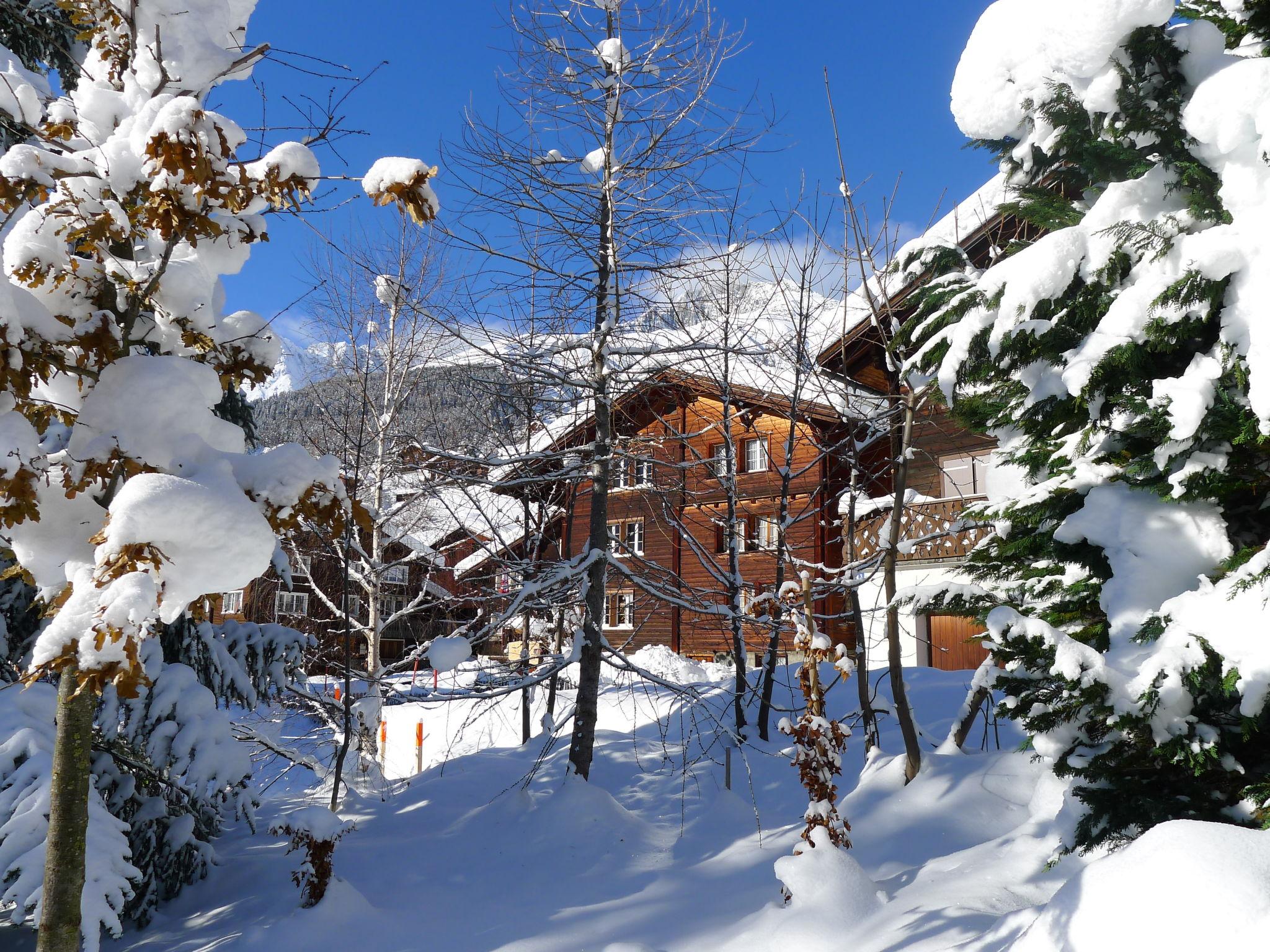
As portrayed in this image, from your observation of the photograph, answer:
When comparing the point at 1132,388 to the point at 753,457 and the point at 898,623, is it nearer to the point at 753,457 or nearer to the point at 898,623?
the point at 898,623

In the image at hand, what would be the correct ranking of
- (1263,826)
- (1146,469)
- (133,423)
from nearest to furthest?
(133,423) → (1263,826) → (1146,469)

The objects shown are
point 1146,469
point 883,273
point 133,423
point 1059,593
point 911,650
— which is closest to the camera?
point 133,423

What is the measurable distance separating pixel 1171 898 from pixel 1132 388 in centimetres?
256

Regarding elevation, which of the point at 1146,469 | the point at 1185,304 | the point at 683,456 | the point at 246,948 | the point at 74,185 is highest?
the point at 683,456

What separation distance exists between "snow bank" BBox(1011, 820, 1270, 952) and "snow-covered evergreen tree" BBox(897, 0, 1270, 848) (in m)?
0.82

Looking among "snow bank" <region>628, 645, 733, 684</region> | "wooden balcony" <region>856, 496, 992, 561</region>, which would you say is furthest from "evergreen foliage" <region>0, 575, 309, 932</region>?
"wooden balcony" <region>856, 496, 992, 561</region>

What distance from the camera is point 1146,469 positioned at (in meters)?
4.26

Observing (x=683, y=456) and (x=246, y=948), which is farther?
(x=683, y=456)

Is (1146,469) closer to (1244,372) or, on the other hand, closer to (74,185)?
(1244,372)

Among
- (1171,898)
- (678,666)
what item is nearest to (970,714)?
(1171,898)

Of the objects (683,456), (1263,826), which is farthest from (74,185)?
(683,456)

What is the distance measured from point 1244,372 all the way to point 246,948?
6751mm

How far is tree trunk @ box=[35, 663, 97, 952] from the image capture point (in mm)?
2975

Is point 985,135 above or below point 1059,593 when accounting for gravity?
above
